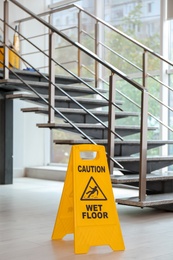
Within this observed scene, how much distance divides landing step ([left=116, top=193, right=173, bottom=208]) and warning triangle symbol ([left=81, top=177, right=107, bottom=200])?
0.85 m

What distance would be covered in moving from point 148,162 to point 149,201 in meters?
0.65

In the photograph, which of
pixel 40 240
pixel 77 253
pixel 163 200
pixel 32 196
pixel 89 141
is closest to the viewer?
pixel 77 253

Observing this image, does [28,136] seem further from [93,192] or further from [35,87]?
[93,192]

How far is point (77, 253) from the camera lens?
2.84 metres

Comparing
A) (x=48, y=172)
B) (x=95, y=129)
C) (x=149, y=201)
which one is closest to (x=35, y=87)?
(x=95, y=129)

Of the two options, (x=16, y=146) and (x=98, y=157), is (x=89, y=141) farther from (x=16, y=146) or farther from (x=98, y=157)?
(x=16, y=146)

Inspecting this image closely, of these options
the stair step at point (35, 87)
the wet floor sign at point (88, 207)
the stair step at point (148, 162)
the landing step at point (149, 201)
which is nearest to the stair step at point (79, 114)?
the stair step at point (35, 87)

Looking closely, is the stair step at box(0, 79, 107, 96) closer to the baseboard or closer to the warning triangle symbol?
the warning triangle symbol

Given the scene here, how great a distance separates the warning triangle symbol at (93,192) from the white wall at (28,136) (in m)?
4.64

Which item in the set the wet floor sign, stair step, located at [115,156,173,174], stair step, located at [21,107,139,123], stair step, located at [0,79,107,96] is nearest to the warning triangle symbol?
the wet floor sign

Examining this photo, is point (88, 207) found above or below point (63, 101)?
below

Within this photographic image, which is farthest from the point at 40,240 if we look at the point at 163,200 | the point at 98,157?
the point at 163,200

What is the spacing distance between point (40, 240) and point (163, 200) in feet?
4.03

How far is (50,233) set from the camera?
11.1 ft
